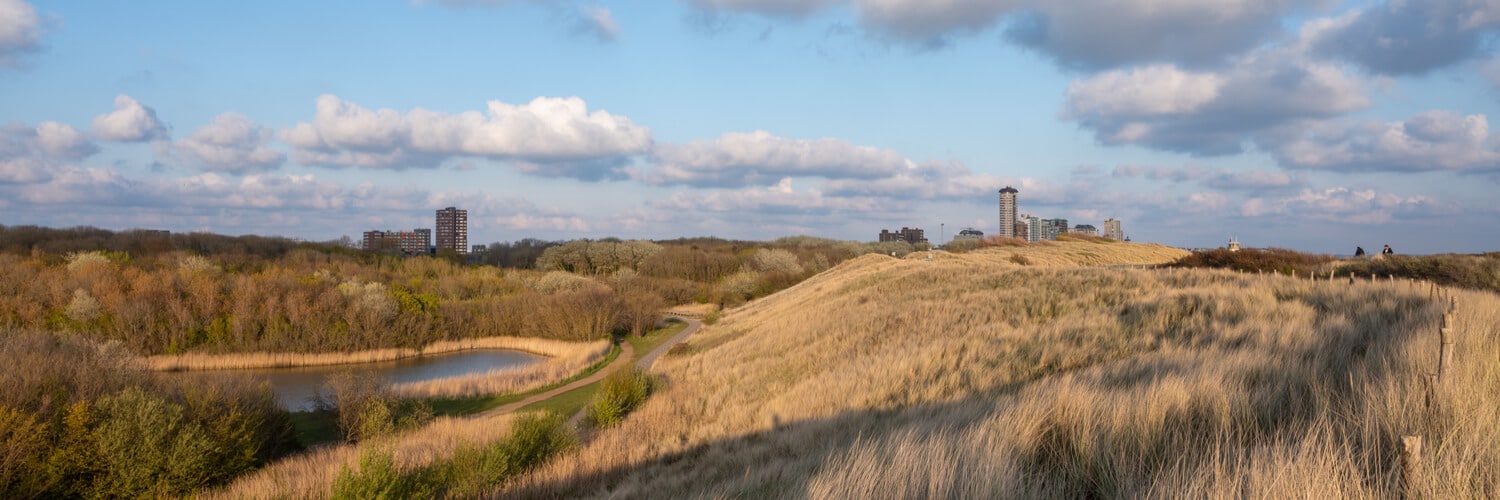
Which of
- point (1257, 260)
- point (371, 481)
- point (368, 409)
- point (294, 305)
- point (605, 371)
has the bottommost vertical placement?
point (605, 371)

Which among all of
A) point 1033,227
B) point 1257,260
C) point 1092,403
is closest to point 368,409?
point 1092,403

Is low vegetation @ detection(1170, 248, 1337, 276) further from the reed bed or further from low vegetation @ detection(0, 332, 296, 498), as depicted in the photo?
low vegetation @ detection(0, 332, 296, 498)

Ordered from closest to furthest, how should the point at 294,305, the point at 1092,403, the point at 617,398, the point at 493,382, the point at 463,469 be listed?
the point at 1092,403 < the point at 463,469 < the point at 617,398 < the point at 493,382 < the point at 294,305

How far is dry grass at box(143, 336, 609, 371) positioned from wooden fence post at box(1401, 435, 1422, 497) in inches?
1735

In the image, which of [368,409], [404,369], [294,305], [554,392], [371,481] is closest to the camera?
[371,481]

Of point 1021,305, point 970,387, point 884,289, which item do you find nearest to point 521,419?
point 970,387

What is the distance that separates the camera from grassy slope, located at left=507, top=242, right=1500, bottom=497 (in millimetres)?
4504

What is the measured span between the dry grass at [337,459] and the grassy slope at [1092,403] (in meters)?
3.64

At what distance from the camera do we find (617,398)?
20.9m

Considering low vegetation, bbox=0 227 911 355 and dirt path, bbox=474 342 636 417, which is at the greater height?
low vegetation, bbox=0 227 911 355

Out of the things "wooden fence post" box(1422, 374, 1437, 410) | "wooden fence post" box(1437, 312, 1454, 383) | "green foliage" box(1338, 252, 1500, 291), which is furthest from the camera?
"green foliage" box(1338, 252, 1500, 291)

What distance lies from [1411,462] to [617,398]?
18999mm

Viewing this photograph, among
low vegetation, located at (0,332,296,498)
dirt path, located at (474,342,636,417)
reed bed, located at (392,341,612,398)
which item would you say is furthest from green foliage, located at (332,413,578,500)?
reed bed, located at (392,341,612,398)

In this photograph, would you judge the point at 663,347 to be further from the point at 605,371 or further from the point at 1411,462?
the point at 1411,462
